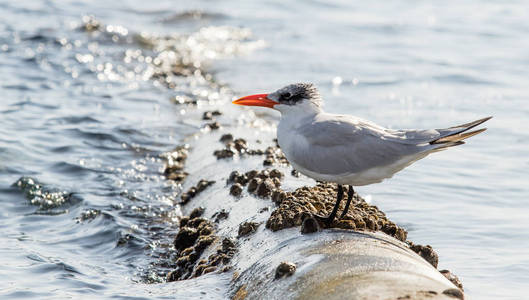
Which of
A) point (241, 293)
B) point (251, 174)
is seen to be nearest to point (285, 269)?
point (241, 293)

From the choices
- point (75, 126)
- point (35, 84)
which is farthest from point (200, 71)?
point (75, 126)

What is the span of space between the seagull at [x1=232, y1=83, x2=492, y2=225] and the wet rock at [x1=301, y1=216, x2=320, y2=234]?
11 centimetres

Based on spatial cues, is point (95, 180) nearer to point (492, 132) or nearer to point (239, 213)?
→ point (239, 213)

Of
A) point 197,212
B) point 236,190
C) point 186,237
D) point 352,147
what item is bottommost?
point 186,237

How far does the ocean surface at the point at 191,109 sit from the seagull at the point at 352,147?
105 centimetres

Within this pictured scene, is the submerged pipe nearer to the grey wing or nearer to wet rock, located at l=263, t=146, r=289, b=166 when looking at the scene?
wet rock, located at l=263, t=146, r=289, b=166

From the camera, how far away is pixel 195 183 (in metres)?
7.13

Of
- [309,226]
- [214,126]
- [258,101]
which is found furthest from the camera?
[214,126]

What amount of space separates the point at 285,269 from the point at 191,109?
6271mm

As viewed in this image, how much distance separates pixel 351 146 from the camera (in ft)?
14.9

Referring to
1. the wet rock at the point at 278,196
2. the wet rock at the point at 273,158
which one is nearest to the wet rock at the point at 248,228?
the wet rock at the point at 278,196

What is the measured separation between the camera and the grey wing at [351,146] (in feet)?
14.7

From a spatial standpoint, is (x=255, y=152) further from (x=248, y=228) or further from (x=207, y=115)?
(x=207, y=115)

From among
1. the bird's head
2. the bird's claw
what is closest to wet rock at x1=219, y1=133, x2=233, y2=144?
the bird's head
